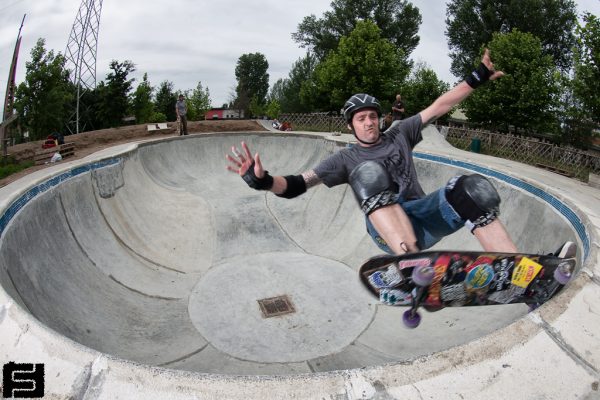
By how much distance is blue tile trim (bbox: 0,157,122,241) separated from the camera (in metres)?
5.95

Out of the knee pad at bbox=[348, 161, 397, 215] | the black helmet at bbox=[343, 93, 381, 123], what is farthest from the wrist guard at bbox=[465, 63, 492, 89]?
the knee pad at bbox=[348, 161, 397, 215]

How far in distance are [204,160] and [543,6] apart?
40.6 metres

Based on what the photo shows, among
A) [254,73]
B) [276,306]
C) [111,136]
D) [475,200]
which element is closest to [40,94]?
[111,136]

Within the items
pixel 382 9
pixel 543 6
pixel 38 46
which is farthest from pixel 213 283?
pixel 382 9

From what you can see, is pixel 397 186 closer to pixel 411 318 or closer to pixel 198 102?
pixel 411 318

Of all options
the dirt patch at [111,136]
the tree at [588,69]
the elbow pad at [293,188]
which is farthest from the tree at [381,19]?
the elbow pad at [293,188]

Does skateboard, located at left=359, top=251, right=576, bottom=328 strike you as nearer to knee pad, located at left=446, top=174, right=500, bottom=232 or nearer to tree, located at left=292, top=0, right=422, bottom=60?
knee pad, located at left=446, top=174, right=500, bottom=232

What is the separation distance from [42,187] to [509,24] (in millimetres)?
45966

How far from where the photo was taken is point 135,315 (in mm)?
7230

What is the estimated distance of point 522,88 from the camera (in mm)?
24000

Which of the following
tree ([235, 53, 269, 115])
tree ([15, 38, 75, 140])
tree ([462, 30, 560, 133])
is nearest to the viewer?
tree ([15, 38, 75, 140])

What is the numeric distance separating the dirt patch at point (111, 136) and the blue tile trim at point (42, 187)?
3.70m

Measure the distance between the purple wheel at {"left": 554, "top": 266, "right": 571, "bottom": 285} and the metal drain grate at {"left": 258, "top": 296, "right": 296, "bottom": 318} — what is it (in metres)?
4.94

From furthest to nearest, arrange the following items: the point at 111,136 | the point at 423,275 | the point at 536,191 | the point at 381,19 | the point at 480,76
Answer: the point at 381,19
the point at 111,136
the point at 536,191
the point at 480,76
the point at 423,275
